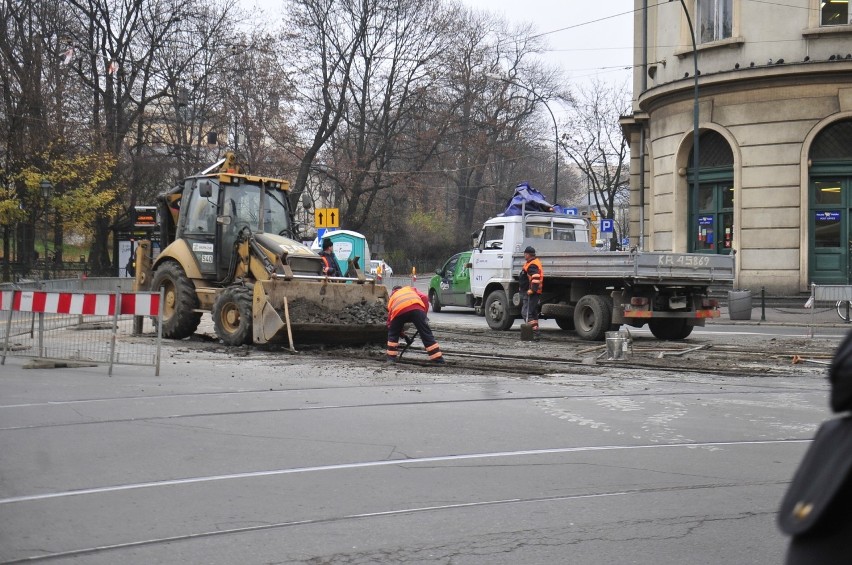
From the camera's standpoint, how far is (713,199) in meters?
30.8

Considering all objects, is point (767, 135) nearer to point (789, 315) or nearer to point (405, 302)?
point (789, 315)

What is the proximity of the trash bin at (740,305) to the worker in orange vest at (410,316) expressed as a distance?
44.8 ft

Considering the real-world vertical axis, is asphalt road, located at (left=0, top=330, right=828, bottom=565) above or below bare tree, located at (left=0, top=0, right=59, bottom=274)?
below

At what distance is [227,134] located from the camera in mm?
48969

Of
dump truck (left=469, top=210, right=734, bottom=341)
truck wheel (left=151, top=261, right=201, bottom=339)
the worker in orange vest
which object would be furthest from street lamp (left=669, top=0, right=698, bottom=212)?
the worker in orange vest

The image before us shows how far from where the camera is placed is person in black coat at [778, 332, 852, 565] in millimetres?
1921

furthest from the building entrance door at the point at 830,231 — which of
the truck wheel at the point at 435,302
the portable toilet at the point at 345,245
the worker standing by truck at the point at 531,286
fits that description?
the portable toilet at the point at 345,245

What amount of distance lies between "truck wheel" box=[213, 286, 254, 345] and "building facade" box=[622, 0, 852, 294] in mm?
17246

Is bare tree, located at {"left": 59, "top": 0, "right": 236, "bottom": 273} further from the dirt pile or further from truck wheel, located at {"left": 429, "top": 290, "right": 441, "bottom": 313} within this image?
the dirt pile

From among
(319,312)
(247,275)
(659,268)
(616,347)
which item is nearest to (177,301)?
(247,275)

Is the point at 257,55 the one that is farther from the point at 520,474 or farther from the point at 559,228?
the point at 520,474

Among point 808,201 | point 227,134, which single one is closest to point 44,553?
point 808,201

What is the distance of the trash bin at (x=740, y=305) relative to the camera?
25516 mm

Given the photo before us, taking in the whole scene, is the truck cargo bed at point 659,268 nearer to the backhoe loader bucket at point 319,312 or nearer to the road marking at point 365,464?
the backhoe loader bucket at point 319,312
